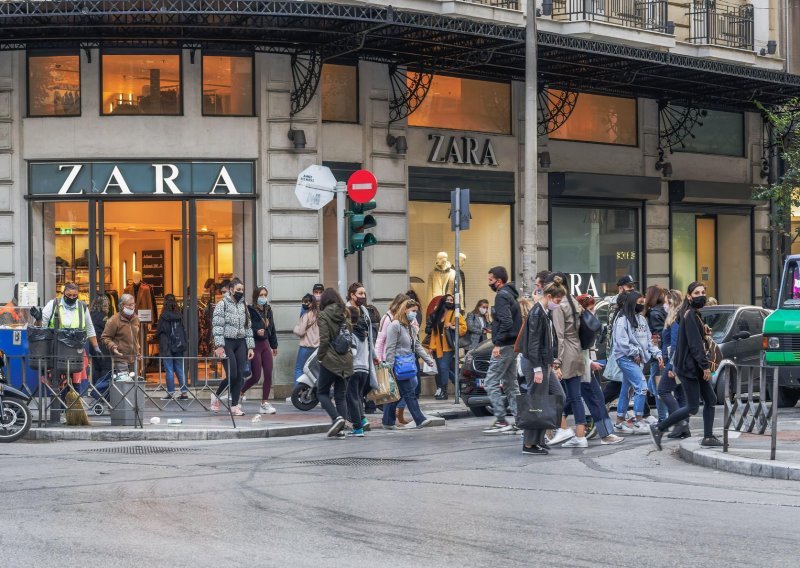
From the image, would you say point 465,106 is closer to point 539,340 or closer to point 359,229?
point 359,229

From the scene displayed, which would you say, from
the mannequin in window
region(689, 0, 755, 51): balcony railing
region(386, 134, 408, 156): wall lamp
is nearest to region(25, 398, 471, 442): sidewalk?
the mannequin in window

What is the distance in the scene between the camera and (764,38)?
3022cm

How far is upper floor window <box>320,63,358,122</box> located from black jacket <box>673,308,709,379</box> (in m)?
10.4

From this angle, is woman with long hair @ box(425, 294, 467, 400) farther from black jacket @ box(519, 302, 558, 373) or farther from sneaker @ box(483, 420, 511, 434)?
black jacket @ box(519, 302, 558, 373)

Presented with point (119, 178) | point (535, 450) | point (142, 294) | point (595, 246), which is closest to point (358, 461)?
point (535, 450)

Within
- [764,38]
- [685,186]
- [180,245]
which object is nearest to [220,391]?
[180,245]

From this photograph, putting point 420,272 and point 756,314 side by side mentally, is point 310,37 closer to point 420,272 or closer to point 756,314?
point 420,272

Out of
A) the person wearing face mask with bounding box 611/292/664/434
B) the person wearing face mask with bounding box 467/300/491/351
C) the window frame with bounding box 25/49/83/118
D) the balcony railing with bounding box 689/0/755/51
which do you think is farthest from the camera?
the balcony railing with bounding box 689/0/755/51

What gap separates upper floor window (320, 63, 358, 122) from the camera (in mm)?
22938

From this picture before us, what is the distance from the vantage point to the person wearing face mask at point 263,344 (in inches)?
763

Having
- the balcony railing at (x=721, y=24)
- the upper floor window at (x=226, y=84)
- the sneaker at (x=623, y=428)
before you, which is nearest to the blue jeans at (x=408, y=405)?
the sneaker at (x=623, y=428)

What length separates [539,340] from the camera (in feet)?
45.4

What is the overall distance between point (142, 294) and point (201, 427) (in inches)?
238

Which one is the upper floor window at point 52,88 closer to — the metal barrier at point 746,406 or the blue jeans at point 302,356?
the blue jeans at point 302,356
